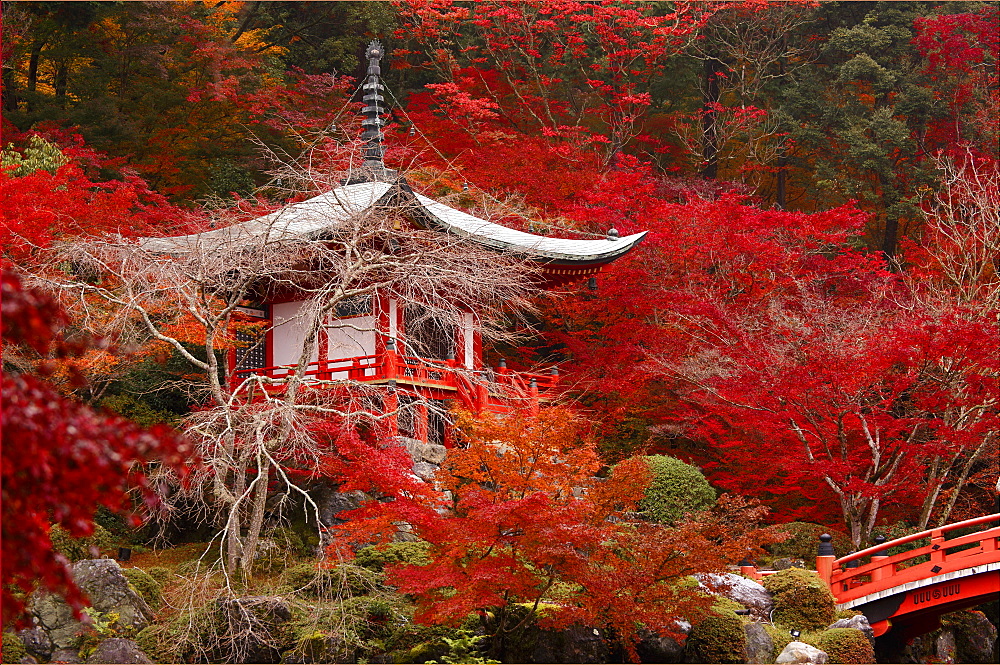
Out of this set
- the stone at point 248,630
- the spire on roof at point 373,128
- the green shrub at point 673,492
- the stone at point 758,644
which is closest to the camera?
the stone at point 248,630

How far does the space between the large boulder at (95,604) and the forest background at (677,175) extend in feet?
11.0

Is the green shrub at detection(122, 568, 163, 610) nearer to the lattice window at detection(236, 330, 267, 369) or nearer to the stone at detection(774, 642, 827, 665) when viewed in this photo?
the lattice window at detection(236, 330, 267, 369)

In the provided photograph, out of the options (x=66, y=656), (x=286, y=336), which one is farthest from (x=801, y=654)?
(x=286, y=336)

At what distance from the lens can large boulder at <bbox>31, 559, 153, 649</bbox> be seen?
11.0m

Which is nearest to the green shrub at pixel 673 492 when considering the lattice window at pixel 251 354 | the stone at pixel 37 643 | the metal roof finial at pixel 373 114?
the lattice window at pixel 251 354

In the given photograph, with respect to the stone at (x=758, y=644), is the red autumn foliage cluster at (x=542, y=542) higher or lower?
higher

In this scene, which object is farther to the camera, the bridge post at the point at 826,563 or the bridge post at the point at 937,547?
the bridge post at the point at 826,563

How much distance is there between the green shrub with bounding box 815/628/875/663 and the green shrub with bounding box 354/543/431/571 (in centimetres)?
Answer: 500

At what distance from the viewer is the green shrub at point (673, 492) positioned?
53.7 feet

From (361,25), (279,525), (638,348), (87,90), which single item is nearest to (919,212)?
(638,348)

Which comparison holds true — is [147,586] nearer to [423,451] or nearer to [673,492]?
[423,451]

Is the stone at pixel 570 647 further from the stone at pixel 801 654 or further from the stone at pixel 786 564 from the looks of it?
the stone at pixel 786 564

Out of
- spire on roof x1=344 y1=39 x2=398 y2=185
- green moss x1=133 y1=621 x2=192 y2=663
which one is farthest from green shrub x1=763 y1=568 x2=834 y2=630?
spire on roof x1=344 y1=39 x2=398 y2=185

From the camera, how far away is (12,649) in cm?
1073
